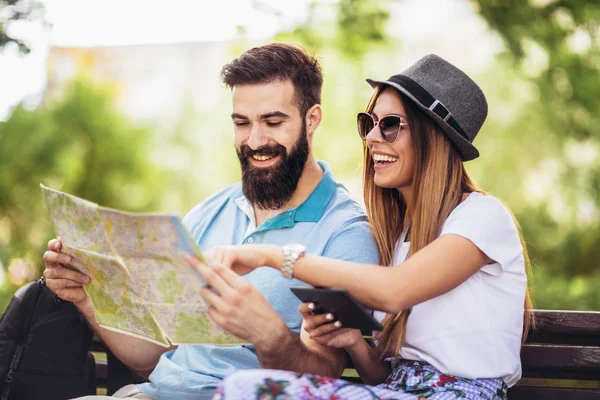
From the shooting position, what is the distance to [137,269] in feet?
8.00

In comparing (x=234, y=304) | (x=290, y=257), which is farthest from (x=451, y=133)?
(x=234, y=304)

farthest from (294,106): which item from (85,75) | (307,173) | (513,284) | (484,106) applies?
(85,75)

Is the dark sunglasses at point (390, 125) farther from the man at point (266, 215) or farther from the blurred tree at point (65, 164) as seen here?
the blurred tree at point (65, 164)

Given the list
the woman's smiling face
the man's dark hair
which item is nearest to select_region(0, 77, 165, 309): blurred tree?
the man's dark hair

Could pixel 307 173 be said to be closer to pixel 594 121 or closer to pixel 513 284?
pixel 513 284

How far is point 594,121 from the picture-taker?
7254 millimetres

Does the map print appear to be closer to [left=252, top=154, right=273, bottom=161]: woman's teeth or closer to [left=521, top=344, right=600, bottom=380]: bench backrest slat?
[left=252, top=154, right=273, bottom=161]: woman's teeth

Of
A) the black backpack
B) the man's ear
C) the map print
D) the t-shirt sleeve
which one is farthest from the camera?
the man's ear

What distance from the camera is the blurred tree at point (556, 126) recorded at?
696cm

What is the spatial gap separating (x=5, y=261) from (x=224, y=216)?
447 centimetres

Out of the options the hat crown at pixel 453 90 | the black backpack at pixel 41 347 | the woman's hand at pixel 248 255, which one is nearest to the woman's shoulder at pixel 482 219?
the hat crown at pixel 453 90

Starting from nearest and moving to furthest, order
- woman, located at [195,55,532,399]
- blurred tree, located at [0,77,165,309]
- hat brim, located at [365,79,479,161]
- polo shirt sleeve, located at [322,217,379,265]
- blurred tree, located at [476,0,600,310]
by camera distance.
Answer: woman, located at [195,55,532,399]
hat brim, located at [365,79,479,161]
polo shirt sleeve, located at [322,217,379,265]
blurred tree, located at [476,0,600,310]
blurred tree, located at [0,77,165,309]

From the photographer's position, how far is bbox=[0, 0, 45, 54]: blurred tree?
356cm

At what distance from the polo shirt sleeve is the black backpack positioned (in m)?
1.10
